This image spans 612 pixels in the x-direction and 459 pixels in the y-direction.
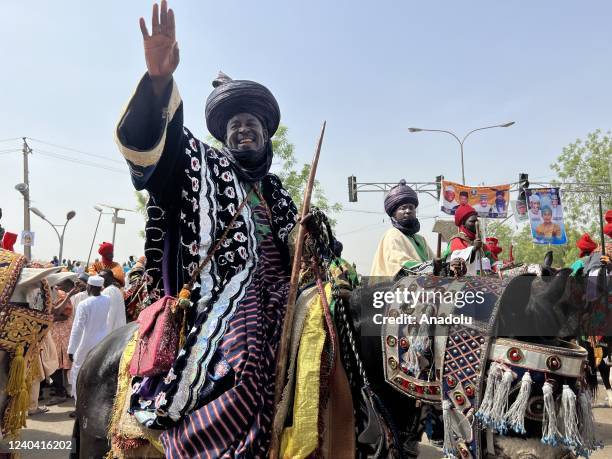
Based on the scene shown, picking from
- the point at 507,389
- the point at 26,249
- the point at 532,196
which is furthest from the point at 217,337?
the point at 26,249

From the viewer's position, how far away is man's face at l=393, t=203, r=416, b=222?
5.59 metres

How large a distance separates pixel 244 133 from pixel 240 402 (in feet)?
5.12

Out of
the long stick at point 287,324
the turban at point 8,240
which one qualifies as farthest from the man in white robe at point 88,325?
the long stick at point 287,324

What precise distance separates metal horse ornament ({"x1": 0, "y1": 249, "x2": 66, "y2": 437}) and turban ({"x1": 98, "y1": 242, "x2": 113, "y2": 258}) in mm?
3836

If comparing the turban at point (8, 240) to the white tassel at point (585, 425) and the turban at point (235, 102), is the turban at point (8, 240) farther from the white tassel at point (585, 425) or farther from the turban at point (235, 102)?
the white tassel at point (585, 425)

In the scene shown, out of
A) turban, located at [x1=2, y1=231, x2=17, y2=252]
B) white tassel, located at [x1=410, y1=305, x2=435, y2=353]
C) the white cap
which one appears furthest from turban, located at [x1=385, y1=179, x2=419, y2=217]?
the white cap

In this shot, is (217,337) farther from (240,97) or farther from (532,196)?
(532,196)

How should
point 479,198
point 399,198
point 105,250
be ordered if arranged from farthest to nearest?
point 479,198, point 105,250, point 399,198

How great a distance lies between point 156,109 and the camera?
244cm

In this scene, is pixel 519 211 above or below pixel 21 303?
above

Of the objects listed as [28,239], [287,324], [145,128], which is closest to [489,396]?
[287,324]

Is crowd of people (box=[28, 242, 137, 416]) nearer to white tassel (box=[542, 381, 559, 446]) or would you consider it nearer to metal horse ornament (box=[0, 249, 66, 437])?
metal horse ornament (box=[0, 249, 66, 437])

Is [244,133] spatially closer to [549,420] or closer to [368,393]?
[368,393]

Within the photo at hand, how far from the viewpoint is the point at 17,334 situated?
421 cm
